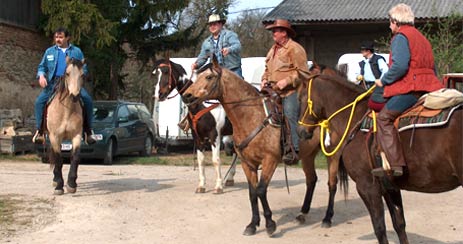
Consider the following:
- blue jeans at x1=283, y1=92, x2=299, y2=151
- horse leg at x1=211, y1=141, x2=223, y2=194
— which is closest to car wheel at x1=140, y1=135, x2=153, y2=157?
horse leg at x1=211, y1=141, x2=223, y2=194

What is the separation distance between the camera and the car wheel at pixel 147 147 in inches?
837

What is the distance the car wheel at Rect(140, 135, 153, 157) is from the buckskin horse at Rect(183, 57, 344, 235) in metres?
13.1

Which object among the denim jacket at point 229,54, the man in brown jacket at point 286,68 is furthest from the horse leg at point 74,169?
the man in brown jacket at point 286,68

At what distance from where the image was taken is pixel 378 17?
2420 centimetres

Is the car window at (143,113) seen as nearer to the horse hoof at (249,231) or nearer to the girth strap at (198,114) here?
the girth strap at (198,114)

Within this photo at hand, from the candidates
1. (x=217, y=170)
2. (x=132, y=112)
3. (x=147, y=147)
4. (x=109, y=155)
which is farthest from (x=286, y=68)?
(x=147, y=147)

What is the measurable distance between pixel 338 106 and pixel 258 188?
1.78 m

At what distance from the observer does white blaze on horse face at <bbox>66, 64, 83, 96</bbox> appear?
1023 cm

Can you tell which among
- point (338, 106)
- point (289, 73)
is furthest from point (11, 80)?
point (338, 106)

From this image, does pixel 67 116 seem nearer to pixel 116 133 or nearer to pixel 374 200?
pixel 374 200

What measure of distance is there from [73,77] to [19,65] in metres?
14.7

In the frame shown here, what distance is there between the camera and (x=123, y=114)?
19.8m

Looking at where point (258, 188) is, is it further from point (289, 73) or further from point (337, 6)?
point (337, 6)

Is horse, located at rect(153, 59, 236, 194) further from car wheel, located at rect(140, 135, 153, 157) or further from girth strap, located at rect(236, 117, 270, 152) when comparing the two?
car wheel, located at rect(140, 135, 153, 157)
